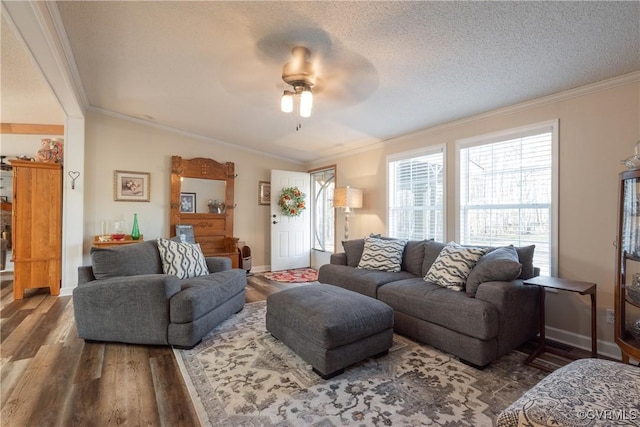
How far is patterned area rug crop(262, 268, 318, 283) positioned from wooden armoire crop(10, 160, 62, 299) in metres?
3.03

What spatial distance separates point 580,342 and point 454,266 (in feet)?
4.00

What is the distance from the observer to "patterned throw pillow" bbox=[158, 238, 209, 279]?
311 centimetres

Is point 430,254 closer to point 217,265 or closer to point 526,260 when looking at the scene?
point 526,260

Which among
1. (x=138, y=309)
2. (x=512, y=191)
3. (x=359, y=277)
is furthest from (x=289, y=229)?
(x=512, y=191)

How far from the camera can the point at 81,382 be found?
199 centimetres

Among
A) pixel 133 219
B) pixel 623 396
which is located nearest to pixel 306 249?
pixel 133 219

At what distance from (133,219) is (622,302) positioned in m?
5.78

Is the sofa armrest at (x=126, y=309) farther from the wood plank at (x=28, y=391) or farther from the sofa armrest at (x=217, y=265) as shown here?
the sofa armrest at (x=217, y=265)

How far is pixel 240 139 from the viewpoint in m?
5.24

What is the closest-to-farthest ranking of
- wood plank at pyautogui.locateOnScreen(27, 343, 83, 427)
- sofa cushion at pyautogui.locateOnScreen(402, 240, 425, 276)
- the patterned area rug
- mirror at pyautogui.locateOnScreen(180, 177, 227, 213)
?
wood plank at pyautogui.locateOnScreen(27, 343, 83, 427), sofa cushion at pyautogui.locateOnScreen(402, 240, 425, 276), the patterned area rug, mirror at pyautogui.locateOnScreen(180, 177, 227, 213)

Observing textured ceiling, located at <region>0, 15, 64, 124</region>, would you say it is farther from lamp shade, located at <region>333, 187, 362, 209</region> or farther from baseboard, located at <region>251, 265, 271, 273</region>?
baseboard, located at <region>251, 265, 271, 273</region>

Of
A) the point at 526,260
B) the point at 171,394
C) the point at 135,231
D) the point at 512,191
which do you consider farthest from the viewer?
the point at 135,231
